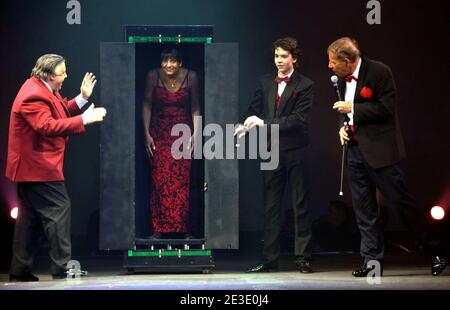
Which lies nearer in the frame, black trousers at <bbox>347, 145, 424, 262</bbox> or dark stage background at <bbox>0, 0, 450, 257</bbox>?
black trousers at <bbox>347, 145, 424, 262</bbox>

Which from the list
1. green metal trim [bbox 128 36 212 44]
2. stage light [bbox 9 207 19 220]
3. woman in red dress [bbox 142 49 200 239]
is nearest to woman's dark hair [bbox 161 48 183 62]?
woman in red dress [bbox 142 49 200 239]

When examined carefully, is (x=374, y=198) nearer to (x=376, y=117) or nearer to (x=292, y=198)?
(x=376, y=117)

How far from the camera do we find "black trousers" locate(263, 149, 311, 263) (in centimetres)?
715

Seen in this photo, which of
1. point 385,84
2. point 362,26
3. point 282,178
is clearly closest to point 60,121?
point 282,178

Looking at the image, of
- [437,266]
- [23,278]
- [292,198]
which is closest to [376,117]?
[292,198]

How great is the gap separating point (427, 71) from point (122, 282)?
382cm

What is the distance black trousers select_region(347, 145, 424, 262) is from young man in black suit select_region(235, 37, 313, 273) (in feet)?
1.54

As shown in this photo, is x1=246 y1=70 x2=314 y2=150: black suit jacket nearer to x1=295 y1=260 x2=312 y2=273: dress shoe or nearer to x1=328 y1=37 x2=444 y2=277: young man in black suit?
x1=328 y1=37 x2=444 y2=277: young man in black suit

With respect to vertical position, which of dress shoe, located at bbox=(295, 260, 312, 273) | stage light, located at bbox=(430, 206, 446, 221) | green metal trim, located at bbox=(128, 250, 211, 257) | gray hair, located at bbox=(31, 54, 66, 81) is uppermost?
gray hair, located at bbox=(31, 54, 66, 81)

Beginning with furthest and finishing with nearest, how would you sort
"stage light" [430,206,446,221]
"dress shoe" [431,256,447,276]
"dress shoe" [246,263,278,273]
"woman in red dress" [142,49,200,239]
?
"stage light" [430,206,446,221], "woman in red dress" [142,49,200,239], "dress shoe" [246,263,278,273], "dress shoe" [431,256,447,276]

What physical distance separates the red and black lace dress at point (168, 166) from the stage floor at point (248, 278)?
0.40 meters

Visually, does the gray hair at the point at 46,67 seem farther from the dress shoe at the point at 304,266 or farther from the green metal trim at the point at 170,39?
the dress shoe at the point at 304,266

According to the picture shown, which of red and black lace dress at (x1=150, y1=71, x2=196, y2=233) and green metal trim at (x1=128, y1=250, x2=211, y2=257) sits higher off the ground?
red and black lace dress at (x1=150, y1=71, x2=196, y2=233)
